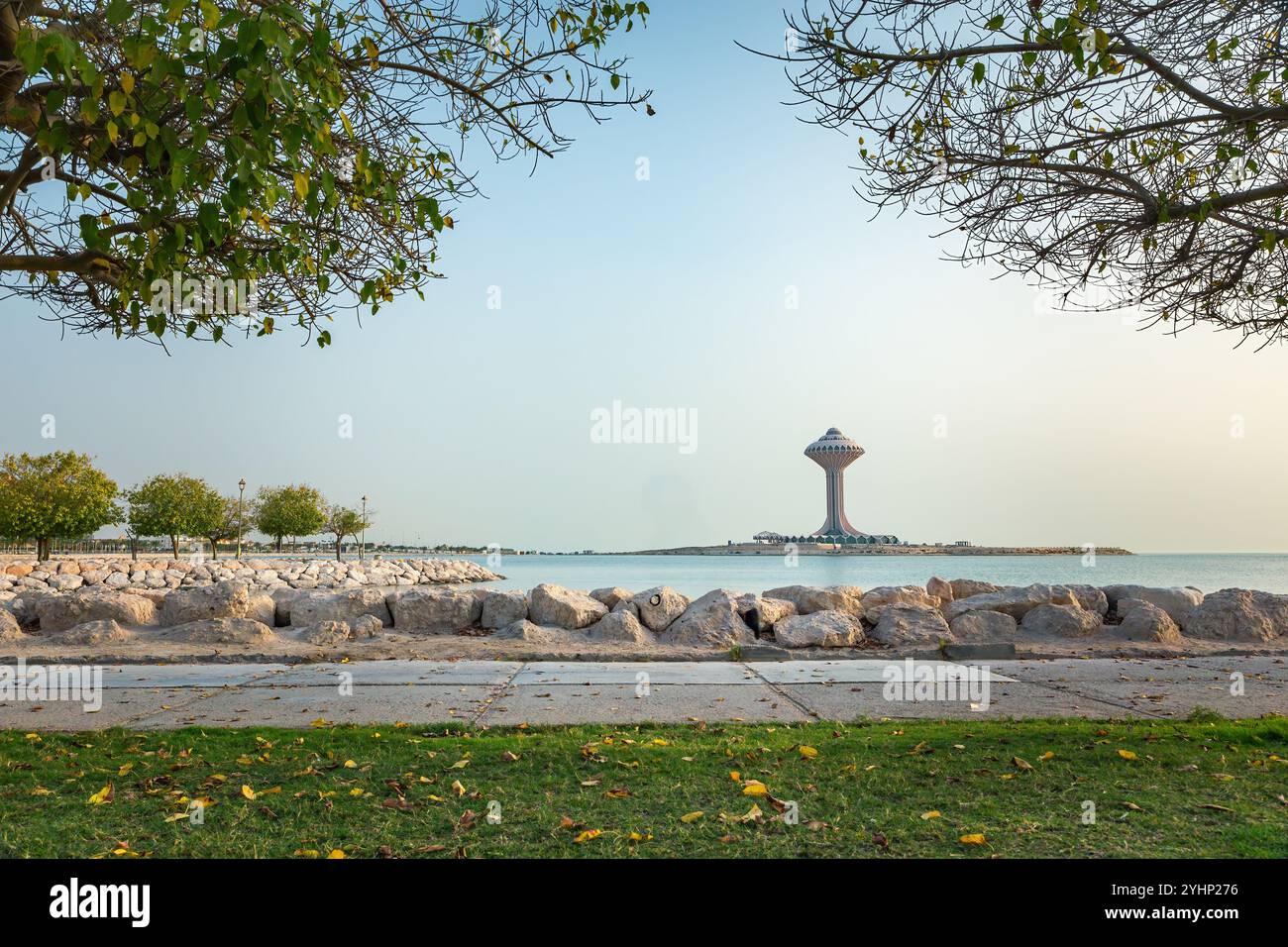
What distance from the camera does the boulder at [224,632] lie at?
452 inches

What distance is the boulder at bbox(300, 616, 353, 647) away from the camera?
11.7 meters

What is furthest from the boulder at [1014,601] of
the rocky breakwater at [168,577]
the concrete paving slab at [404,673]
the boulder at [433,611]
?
the rocky breakwater at [168,577]

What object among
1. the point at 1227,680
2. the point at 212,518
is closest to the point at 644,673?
the point at 1227,680

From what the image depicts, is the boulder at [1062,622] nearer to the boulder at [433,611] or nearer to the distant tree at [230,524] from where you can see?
the boulder at [433,611]

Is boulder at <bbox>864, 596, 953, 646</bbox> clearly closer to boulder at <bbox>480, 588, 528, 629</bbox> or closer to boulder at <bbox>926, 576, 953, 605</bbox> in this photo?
boulder at <bbox>926, 576, 953, 605</bbox>

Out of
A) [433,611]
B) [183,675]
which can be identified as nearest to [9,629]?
[183,675]

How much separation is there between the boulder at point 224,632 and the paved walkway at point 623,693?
145cm

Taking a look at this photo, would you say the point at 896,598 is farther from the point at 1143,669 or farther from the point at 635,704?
the point at 635,704

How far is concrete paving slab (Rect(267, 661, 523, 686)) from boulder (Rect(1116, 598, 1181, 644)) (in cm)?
882

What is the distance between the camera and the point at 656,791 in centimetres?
463

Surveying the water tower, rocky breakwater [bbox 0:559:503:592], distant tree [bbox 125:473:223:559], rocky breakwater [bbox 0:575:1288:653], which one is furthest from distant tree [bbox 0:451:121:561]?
the water tower
